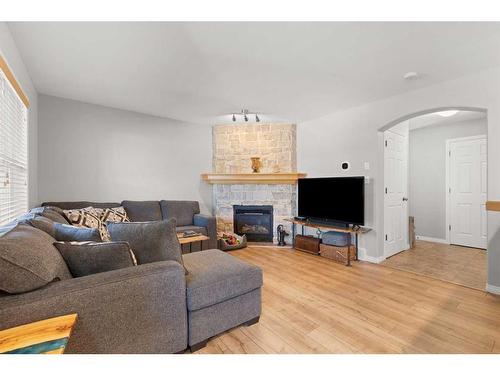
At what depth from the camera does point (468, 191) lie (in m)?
4.25

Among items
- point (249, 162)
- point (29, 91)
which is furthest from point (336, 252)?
point (29, 91)

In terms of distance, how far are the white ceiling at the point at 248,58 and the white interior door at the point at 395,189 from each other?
93cm

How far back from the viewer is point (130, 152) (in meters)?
4.04

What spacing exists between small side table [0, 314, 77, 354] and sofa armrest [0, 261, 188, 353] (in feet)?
0.21

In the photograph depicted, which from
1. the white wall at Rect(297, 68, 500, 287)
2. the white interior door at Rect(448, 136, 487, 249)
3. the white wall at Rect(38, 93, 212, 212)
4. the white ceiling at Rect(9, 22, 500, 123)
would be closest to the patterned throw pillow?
the white wall at Rect(38, 93, 212, 212)

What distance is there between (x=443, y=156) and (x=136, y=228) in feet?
18.0

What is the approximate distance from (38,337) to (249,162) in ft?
13.5

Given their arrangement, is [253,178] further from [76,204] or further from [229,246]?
[76,204]

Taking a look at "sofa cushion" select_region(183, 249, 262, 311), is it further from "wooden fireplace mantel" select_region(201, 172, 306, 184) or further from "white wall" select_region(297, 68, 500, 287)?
"wooden fireplace mantel" select_region(201, 172, 306, 184)

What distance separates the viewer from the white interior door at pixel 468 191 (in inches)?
161
